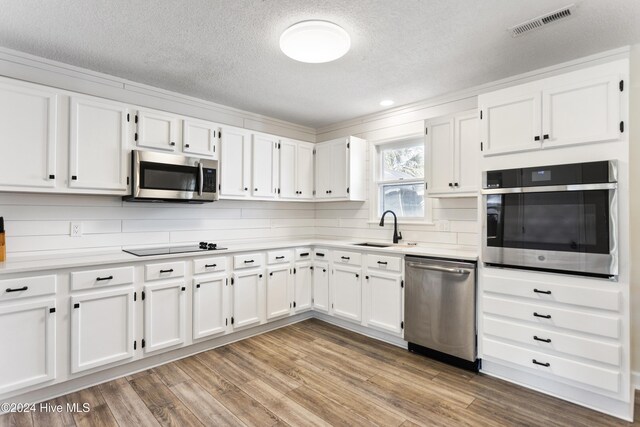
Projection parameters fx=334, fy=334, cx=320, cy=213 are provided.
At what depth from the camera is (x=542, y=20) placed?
222 cm

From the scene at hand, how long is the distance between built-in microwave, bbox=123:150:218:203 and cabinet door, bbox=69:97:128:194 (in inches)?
4.8

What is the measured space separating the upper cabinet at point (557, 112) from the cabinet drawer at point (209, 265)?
2581mm

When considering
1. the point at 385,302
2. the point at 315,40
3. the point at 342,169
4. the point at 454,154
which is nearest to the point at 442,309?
the point at 385,302

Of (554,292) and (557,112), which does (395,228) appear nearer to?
(554,292)

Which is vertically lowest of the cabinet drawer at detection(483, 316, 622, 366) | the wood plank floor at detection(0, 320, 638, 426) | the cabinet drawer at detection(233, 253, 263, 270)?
the wood plank floor at detection(0, 320, 638, 426)

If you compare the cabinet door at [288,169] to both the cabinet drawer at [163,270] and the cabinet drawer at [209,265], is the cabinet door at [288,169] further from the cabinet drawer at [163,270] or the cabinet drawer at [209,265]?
the cabinet drawer at [163,270]

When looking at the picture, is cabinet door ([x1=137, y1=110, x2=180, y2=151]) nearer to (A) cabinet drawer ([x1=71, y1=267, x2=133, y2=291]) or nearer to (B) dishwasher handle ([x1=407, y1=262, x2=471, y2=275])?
(A) cabinet drawer ([x1=71, y1=267, x2=133, y2=291])

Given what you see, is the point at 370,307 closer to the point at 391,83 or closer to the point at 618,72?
the point at 391,83

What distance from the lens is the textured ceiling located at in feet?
6.92

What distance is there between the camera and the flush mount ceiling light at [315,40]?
87.5 inches

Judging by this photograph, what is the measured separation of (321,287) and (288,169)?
5.07ft

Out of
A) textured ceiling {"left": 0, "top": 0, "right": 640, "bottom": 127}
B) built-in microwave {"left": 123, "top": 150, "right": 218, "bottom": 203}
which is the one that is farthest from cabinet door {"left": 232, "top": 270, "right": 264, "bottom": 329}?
textured ceiling {"left": 0, "top": 0, "right": 640, "bottom": 127}

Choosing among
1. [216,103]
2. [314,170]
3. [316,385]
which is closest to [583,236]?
[316,385]

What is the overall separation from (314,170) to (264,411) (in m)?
3.07
